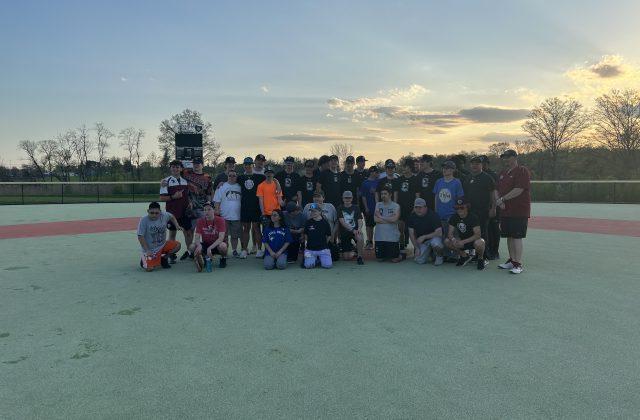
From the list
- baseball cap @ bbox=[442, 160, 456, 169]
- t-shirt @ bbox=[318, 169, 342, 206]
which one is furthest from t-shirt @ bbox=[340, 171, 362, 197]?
baseball cap @ bbox=[442, 160, 456, 169]

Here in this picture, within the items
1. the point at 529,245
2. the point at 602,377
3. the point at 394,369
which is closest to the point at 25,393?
the point at 394,369

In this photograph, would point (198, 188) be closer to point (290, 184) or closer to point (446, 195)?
point (290, 184)

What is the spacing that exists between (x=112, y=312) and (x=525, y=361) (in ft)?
14.5

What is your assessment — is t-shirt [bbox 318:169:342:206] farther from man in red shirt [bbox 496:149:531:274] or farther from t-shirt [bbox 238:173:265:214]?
man in red shirt [bbox 496:149:531:274]

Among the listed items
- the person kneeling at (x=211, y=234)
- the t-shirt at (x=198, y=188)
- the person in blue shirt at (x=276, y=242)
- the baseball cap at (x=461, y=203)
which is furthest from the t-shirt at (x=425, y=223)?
the t-shirt at (x=198, y=188)

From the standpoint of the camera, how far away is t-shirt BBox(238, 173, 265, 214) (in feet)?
27.4

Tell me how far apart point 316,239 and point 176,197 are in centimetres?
282

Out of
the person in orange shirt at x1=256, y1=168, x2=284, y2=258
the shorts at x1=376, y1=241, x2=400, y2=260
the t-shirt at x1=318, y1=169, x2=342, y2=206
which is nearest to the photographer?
the shorts at x1=376, y1=241, x2=400, y2=260

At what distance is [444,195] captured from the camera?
7750 millimetres

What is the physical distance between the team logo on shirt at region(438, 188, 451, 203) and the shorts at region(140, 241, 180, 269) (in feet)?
16.5

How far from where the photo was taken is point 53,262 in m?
7.84

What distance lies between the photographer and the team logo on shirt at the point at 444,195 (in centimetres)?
770

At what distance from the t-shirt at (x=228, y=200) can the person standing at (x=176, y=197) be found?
610 millimetres

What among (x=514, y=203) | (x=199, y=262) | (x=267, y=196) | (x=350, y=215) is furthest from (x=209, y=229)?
(x=514, y=203)
